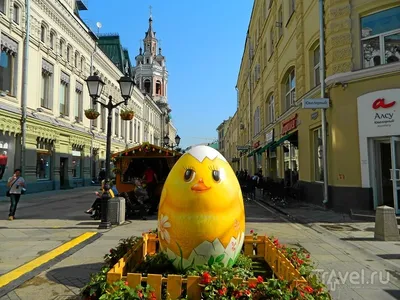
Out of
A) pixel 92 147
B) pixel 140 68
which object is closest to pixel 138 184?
pixel 92 147

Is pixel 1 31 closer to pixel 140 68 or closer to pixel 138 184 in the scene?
pixel 138 184

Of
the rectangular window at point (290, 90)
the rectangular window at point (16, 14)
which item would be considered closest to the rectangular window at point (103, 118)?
the rectangular window at point (16, 14)

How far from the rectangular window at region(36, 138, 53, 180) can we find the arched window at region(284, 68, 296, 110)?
1663 cm

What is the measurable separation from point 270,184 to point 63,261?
13.9 meters

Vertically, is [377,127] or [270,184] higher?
[377,127]

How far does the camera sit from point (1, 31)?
61.4ft

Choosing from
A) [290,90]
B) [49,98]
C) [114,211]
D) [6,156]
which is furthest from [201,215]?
[49,98]

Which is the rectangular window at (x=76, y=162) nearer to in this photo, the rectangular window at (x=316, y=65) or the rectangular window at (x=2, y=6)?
the rectangular window at (x=2, y=6)

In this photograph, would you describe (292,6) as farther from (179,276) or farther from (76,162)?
(76,162)

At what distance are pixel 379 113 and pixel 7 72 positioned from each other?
64.0 feet

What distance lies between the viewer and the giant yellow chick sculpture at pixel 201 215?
12.8 feet

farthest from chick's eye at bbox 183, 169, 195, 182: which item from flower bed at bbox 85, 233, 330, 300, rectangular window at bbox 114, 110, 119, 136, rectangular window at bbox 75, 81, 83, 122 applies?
rectangular window at bbox 114, 110, 119, 136

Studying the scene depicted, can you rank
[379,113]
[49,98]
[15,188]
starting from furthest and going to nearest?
[49,98] → [379,113] → [15,188]

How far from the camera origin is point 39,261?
20.2 feet
